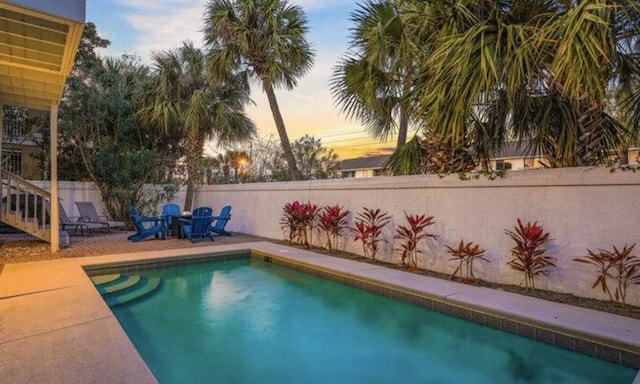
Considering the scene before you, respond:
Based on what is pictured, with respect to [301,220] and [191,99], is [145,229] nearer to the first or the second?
[301,220]

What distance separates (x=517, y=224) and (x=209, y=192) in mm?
11469

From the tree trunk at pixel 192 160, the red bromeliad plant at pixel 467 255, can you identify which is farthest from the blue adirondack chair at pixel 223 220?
the red bromeliad plant at pixel 467 255

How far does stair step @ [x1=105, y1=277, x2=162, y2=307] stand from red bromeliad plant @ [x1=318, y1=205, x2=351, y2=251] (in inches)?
143

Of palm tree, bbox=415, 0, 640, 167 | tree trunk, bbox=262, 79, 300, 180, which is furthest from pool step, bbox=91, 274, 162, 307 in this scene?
tree trunk, bbox=262, 79, 300, 180

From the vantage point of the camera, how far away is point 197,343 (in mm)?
4508

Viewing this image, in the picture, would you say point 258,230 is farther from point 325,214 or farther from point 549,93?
point 549,93

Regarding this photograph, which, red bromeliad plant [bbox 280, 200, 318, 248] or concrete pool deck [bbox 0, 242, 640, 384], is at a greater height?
red bromeliad plant [bbox 280, 200, 318, 248]

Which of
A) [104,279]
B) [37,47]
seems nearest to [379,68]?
[37,47]

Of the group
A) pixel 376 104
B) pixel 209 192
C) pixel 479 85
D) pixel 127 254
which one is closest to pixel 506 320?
pixel 479 85

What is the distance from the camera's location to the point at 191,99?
1309cm

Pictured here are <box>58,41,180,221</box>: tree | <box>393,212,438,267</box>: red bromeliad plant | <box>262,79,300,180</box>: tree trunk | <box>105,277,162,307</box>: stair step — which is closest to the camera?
<box>105,277,162,307</box>: stair step

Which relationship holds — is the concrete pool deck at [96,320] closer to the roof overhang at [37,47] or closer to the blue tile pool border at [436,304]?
the blue tile pool border at [436,304]

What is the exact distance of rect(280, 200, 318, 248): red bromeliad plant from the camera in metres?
9.41

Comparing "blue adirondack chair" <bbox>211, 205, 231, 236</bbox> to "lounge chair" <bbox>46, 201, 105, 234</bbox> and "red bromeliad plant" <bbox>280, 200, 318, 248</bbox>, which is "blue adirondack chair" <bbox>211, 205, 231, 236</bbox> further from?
"lounge chair" <bbox>46, 201, 105, 234</bbox>
